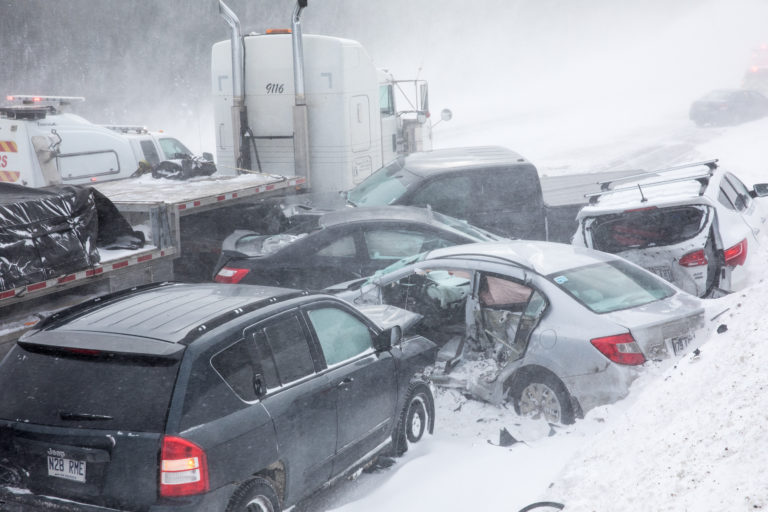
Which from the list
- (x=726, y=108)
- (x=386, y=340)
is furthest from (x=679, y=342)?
(x=726, y=108)

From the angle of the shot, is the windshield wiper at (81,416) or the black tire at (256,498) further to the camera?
the black tire at (256,498)

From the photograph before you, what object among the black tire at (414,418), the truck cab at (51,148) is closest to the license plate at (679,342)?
the black tire at (414,418)

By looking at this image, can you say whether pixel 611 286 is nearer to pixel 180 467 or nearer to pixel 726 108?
pixel 180 467

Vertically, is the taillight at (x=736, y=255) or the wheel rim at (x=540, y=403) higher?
the taillight at (x=736, y=255)

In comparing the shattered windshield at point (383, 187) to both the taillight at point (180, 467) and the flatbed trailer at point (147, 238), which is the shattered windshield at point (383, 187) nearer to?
the flatbed trailer at point (147, 238)

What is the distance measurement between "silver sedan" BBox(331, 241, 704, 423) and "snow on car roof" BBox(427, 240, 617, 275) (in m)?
0.01

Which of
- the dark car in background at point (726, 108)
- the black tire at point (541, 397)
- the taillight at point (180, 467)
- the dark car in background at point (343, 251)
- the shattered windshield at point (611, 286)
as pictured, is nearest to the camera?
the taillight at point (180, 467)

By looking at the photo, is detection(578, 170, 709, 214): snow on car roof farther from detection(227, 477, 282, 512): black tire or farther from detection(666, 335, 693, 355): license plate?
detection(227, 477, 282, 512): black tire

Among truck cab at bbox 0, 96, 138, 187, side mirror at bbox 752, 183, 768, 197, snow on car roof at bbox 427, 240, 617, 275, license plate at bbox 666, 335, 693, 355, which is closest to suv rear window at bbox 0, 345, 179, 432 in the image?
snow on car roof at bbox 427, 240, 617, 275

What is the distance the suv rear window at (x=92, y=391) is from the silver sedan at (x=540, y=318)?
3076 millimetres

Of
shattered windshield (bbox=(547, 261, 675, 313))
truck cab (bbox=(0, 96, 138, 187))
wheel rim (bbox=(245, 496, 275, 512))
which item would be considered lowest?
wheel rim (bbox=(245, 496, 275, 512))

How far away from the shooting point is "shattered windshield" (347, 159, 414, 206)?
33.8ft

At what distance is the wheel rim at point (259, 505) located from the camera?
4.13 metres

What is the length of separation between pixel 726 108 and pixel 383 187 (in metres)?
24.0
